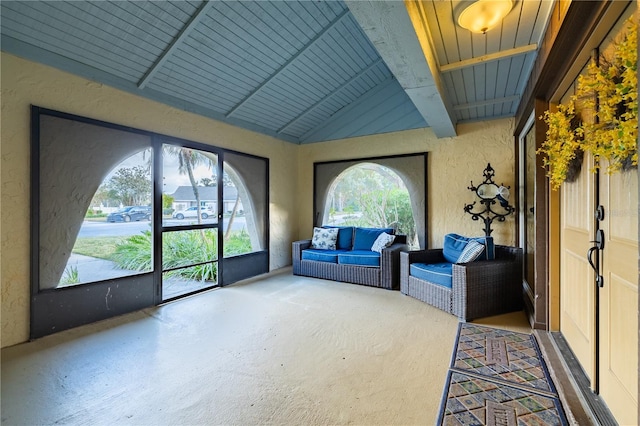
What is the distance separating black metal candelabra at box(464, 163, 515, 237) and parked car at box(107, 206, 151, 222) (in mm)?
→ 4500

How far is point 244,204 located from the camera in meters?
4.76

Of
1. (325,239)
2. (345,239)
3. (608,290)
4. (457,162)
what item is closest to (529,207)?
(457,162)

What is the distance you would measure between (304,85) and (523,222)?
3.74 m

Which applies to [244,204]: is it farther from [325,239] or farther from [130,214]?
[130,214]

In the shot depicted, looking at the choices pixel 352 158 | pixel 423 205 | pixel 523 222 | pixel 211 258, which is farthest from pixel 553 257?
pixel 211 258

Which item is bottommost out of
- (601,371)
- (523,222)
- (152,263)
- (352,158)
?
(601,371)

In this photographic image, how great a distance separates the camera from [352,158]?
528 cm

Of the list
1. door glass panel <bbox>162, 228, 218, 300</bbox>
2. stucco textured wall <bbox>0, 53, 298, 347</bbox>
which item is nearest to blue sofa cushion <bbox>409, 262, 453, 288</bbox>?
door glass panel <bbox>162, 228, 218, 300</bbox>

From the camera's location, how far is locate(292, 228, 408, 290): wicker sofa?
4027 millimetres

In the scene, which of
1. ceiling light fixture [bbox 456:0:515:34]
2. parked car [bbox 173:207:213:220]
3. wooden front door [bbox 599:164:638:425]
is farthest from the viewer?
parked car [bbox 173:207:213:220]

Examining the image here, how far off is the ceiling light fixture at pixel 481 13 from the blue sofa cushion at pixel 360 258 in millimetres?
2997

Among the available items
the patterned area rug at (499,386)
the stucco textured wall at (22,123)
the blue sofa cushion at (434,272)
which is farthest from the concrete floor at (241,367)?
the stucco textured wall at (22,123)

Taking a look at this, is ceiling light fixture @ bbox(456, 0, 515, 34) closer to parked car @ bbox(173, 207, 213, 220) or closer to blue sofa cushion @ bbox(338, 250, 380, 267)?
blue sofa cushion @ bbox(338, 250, 380, 267)

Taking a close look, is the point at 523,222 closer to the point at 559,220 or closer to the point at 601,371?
the point at 559,220
